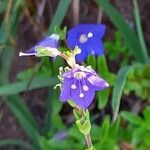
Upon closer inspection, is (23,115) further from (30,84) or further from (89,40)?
(89,40)

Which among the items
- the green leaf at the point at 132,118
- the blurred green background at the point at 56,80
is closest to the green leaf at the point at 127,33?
the blurred green background at the point at 56,80

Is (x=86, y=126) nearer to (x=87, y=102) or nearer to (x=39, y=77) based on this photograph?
(x=87, y=102)

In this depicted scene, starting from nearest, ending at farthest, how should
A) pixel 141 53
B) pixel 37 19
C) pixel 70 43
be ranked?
pixel 70 43 → pixel 141 53 → pixel 37 19

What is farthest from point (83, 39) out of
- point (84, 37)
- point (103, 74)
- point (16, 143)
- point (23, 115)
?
point (16, 143)

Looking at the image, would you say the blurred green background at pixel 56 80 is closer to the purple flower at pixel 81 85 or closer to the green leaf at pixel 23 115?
the green leaf at pixel 23 115

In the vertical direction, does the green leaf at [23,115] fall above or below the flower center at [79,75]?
below

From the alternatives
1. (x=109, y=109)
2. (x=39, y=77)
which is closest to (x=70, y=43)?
(x=39, y=77)
